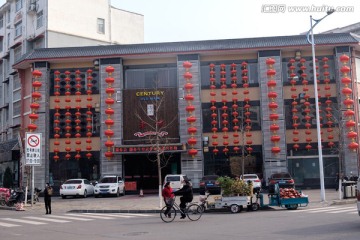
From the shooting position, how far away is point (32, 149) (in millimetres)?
27172

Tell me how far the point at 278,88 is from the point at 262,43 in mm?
3934

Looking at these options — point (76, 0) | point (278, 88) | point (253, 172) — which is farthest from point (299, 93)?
point (76, 0)

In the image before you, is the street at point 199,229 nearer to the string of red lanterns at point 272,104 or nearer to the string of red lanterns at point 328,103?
the string of red lanterns at point 272,104

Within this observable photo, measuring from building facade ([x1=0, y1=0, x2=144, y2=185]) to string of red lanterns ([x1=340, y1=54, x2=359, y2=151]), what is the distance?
84.2ft

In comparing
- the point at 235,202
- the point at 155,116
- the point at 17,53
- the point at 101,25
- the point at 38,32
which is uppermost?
the point at 101,25

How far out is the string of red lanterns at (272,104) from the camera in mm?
36125

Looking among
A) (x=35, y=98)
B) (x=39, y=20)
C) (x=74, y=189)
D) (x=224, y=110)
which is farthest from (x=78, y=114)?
(x=39, y=20)

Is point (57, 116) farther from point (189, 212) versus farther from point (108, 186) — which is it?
point (189, 212)

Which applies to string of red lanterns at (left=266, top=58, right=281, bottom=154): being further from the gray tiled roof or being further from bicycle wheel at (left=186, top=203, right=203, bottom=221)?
bicycle wheel at (left=186, top=203, right=203, bottom=221)

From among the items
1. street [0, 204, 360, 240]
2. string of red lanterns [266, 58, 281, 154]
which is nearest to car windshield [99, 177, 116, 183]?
string of red lanterns [266, 58, 281, 154]

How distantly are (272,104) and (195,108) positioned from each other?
619 centimetres

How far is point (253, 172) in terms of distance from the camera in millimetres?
37250

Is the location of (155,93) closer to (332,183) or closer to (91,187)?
(91,187)

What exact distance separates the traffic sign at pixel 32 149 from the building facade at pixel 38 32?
14720 mm
